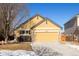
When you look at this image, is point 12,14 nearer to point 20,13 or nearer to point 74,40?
point 20,13

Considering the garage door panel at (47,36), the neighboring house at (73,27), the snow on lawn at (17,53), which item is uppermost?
the neighboring house at (73,27)

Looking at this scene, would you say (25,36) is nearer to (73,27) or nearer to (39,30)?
(39,30)

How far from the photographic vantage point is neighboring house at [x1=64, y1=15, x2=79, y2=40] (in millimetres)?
13070

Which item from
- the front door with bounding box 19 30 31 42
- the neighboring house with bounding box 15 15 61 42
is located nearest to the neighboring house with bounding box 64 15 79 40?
the neighboring house with bounding box 15 15 61 42

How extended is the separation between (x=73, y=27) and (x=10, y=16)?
1.08 metres

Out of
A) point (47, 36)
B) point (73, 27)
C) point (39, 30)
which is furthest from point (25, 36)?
point (73, 27)

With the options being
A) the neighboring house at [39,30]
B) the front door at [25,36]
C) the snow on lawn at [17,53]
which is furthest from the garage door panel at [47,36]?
the snow on lawn at [17,53]

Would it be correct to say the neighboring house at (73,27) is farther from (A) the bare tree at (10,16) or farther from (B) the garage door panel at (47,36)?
(A) the bare tree at (10,16)

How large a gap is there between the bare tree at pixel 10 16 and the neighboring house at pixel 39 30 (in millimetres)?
110

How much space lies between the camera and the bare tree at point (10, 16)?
42.9 feet

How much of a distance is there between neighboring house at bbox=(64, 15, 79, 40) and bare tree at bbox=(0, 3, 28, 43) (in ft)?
2.38

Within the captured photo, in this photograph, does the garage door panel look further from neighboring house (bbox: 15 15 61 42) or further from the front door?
the front door

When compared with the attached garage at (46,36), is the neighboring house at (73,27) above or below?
above

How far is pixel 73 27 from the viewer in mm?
13086
